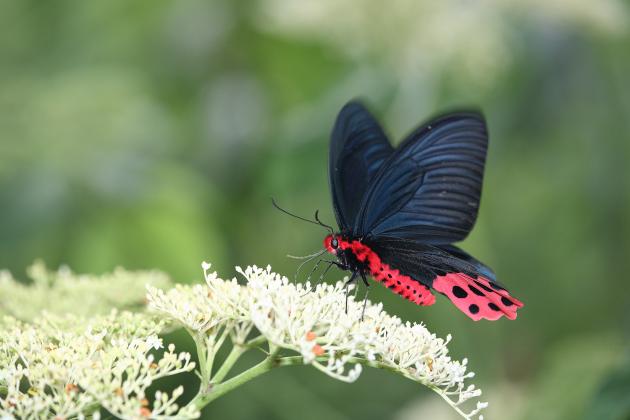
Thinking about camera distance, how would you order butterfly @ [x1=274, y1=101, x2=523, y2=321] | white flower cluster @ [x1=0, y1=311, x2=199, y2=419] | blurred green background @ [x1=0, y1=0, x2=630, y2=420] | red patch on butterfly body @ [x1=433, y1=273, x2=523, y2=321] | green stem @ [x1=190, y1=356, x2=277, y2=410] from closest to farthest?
white flower cluster @ [x1=0, y1=311, x2=199, y2=419]
green stem @ [x1=190, y1=356, x2=277, y2=410]
red patch on butterfly body @ [x1=433, y1=273, x2=523, y2=321]
butterfly @ [x1=274, y1=101, x2=523, y2=321]
blurred green background @ [x1=0, y1=0, x2=630, y2=420]

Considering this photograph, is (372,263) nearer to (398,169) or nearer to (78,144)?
(398,169)

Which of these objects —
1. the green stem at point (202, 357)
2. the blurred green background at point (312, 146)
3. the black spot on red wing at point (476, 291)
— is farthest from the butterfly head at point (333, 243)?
the blurred green background at point (312, 146)

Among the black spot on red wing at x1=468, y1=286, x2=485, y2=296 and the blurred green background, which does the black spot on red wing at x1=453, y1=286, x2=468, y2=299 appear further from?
the blurred green background

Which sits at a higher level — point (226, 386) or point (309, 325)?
point (309, 325)

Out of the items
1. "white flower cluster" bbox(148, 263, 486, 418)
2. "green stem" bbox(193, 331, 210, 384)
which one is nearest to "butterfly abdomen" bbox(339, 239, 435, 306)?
"white flower cluster" bbox(148, 263, 486, 418)

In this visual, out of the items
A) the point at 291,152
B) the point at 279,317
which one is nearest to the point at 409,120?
the point at 291,152

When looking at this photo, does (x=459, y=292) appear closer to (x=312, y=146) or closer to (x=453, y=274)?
(x=453, y=274)

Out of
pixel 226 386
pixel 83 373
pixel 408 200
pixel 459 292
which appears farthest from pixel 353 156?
pixel 83 373

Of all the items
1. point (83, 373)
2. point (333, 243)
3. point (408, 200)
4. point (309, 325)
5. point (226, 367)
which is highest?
point (408, 200)
